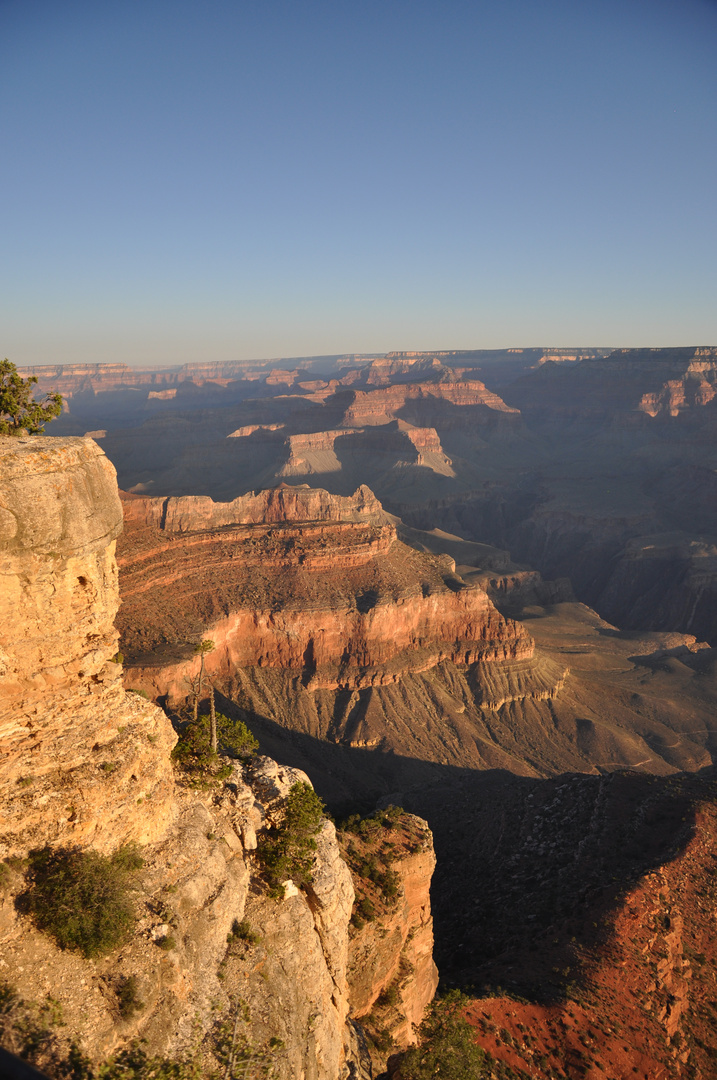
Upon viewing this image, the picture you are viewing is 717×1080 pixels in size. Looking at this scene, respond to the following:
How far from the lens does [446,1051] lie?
23125mm

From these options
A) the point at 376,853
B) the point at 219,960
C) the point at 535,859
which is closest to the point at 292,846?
the point at 219,960

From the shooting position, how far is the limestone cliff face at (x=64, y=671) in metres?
13.9

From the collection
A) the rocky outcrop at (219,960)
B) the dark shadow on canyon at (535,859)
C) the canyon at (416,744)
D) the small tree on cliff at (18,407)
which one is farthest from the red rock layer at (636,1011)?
the small tree on cliff at (18,407)

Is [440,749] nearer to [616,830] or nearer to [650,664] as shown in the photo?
[616,830]

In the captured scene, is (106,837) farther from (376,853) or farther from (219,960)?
(376,853)

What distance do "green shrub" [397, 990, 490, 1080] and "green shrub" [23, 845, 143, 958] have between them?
14.7 meters

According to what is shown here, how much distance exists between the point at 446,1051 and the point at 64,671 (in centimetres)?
2013

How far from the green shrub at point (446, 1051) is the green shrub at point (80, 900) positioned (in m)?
14.7

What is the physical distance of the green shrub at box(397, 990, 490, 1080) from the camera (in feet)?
73.6

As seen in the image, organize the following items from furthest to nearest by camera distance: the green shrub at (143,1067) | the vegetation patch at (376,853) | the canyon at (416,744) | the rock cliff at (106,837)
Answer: the vegetation patch at (376,853) → the canyon at (416,744) → the rock cliff at (106,837) → the green shrub at (143,1067)

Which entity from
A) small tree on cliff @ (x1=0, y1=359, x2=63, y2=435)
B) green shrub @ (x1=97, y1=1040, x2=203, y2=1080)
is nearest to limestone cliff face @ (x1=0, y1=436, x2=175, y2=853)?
small tree on cliff @ (x1=0, y1=359, x2=63, y2=435)

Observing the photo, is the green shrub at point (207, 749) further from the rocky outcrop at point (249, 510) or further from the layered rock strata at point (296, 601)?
the rocky outcrop at point (249, 510)

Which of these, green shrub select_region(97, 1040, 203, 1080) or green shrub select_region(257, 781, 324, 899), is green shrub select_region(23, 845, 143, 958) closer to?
green shrub select_region(97, 1040, 203, 1080)

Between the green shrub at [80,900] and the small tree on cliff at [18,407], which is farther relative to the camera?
the small tree on cliff at [18,407]
